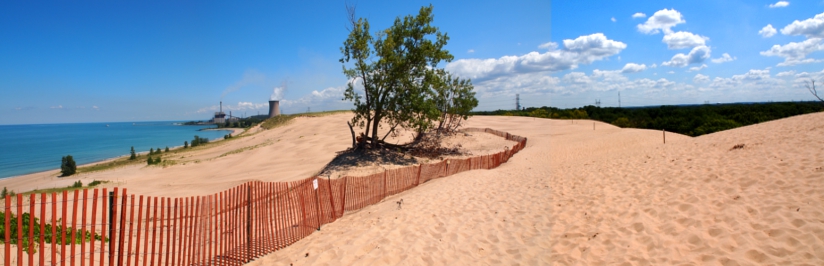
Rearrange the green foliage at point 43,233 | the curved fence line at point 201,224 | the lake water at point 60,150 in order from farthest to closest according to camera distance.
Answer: the lake water at point 60,150, the curved fence line at point 201,224, the green foliage at point 43,233

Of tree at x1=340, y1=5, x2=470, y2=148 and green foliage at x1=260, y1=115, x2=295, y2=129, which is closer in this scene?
tree at x1=340, y1=5, x2=470, y2=148

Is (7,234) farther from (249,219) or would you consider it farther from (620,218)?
(620,218)

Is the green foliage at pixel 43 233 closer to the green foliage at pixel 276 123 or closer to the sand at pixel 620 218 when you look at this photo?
the sand at pixel 620 218

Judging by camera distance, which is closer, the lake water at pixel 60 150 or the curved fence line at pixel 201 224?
the curved fence line at pixel 201 224

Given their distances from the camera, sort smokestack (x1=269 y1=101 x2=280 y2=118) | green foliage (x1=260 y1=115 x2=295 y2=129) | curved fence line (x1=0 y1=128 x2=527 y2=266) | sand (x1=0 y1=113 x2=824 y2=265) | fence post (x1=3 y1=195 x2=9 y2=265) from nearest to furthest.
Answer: fence post (x1=3 y1=195 x2=9 y2=265)
curved fence line (x1=0 y1=128 x2=527 y2=266)
sand (x1=0 y1=113 x2=824 y2=265)
green foliage (x1=260 y1=115 x2=295 y2=129)
smokestack (x1=269 y1=101 x2=280 y2=118)

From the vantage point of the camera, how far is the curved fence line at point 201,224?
4.88 m

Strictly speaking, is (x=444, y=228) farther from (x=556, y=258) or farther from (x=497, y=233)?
(x=556, y=258)

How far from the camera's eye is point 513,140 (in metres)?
32.7

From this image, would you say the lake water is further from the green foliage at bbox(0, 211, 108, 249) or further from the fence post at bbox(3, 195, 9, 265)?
the fence post at bbox(3, 195, 9, 265)

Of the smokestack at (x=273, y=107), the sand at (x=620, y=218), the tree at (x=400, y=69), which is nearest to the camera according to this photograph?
the sand at (x=620, y=218)

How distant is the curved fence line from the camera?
4.88 meters

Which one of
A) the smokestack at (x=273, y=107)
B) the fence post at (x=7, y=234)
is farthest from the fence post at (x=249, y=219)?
the smokestack at (x=273, y=107)

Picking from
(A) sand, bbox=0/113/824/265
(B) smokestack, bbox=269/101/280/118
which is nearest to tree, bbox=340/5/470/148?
(A) sand, bbox=0/113/824/265

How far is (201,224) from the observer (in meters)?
6.15
